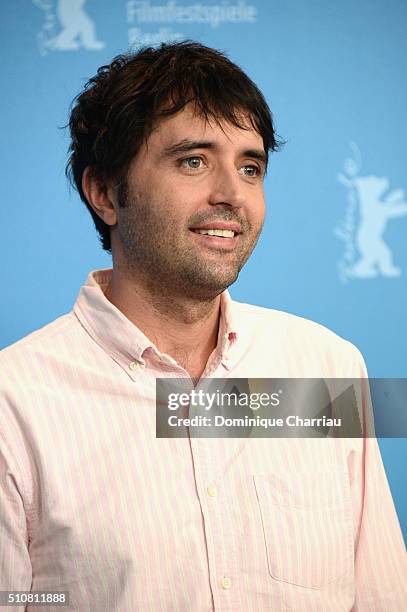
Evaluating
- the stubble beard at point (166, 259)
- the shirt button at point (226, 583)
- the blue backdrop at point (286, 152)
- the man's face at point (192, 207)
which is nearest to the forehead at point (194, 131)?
the man's face at point (192, 207)

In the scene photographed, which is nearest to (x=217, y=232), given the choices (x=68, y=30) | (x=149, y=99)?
(x=149, y=99)

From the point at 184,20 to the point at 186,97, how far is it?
1.11m

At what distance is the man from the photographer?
1237 millimetres

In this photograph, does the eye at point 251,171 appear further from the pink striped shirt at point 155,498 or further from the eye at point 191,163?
the pink striped shirt at point 155,498

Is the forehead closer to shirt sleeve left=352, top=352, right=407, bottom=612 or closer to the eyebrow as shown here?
the eyebrow

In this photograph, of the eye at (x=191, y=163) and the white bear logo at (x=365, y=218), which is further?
the white bear logo at (x=365, y=218)

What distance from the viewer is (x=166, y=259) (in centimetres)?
137

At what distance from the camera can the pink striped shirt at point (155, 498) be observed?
1232 millimetres

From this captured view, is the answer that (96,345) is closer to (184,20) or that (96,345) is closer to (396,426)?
(396,426)

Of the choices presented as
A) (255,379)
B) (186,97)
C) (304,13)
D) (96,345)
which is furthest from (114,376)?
(304,13)

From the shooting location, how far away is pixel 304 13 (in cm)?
248

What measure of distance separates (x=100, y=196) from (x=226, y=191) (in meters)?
0.27

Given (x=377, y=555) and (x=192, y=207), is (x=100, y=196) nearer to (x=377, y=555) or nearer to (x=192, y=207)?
(x=192, y=207)

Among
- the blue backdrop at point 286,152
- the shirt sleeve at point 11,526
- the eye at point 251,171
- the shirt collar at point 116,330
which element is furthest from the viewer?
the blue backdrop at point 286,152
